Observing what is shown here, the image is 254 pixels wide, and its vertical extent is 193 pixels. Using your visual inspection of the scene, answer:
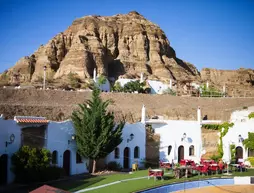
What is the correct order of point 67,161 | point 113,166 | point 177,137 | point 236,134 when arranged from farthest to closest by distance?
point 177,137 → point 236,134 → point 113,166 → point 67,161

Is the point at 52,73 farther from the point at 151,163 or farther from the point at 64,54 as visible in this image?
the point at 151,163

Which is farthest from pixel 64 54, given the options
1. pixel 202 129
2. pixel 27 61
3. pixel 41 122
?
pixel 41 122

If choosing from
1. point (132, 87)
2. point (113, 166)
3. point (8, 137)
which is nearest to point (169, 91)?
point (132, 87)

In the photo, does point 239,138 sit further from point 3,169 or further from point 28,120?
point 3,169

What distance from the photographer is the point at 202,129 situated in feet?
91.0

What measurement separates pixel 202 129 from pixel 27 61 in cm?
6116

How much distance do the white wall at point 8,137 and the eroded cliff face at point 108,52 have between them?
5070 cm

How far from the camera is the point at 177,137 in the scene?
27.0m

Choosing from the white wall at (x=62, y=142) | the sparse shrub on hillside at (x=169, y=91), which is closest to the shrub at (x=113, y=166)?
the white wall at (x=62, y=142)

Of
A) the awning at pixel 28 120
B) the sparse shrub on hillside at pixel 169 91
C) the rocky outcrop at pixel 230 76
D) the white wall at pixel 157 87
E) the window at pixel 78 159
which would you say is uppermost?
the rocky outcrop at pixel 230 76

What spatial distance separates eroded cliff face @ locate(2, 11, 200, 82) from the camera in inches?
2958

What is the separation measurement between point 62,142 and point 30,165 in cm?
330

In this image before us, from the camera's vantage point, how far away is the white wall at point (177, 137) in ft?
87.9

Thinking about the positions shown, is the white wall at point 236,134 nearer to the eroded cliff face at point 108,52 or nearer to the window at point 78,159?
the window at point 78,159
